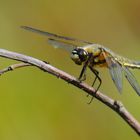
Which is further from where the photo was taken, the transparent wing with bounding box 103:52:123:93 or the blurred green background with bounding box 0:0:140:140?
the blurred green background with bounding box 0:0:140:140

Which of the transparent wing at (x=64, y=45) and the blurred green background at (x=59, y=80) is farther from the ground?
the blurred green background at (x=59, y=80)

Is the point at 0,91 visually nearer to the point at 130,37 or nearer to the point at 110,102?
the point at 130,37

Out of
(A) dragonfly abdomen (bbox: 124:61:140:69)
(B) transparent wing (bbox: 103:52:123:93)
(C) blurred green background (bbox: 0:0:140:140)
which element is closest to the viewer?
(B) transparent wing (bbox: 103:52:123:93)

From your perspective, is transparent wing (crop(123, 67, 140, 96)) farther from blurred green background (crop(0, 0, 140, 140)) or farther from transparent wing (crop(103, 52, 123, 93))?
blurred green background (crop(0, 0, 140, 140))

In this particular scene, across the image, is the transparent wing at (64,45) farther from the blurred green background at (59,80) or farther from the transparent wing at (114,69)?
the blurred green background at (59,80)

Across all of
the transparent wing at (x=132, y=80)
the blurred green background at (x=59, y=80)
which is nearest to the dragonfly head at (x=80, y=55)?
the transparent wing at (x=132, y=80)

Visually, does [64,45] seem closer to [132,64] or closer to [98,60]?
[98,60]

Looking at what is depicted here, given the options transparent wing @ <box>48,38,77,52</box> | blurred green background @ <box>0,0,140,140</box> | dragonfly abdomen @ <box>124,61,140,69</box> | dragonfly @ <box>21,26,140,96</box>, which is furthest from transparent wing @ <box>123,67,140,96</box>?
blurred green background @ <box>0,0,140,140</box>

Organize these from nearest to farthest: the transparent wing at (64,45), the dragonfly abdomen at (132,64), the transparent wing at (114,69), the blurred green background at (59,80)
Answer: the transparent wing at (114,69), the transparent wing at (64,45), the dragonfly abdomen at (132,64), the blurred green background at (59,80)

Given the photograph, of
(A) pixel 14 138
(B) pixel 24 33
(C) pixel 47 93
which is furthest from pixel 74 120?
(B) pixel 24 33
